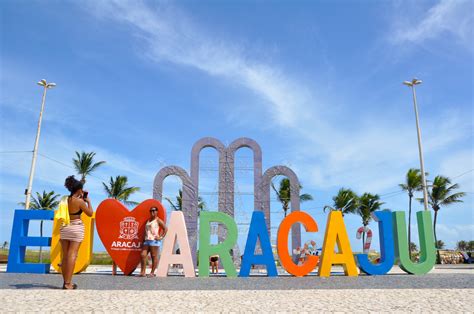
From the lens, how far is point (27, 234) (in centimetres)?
1074

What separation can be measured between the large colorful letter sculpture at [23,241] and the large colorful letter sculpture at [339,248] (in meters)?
7.82

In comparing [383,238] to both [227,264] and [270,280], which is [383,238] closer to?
[270,280]

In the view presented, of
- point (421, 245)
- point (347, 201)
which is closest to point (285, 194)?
point (347, 201)

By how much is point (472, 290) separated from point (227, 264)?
5622 millimetres

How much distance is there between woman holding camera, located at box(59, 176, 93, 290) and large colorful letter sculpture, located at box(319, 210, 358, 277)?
6.39m

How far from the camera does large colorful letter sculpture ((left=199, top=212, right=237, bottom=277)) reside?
9898 millimetres

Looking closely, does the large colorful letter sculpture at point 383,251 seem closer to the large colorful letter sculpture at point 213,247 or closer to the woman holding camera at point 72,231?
the large colorful letter sculpture at point 213,247

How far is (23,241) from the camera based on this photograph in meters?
10.4

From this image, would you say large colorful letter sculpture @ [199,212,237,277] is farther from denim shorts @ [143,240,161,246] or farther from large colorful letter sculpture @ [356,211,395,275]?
large colorful letter sculpture @ [356,211,395,275]

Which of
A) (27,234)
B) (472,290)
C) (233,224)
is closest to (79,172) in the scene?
(27,234)

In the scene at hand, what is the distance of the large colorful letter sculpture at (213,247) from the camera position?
990 centimetres

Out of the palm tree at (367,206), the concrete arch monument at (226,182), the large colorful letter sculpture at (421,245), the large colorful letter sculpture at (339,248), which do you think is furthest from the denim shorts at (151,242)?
the palm tree at (367,206)

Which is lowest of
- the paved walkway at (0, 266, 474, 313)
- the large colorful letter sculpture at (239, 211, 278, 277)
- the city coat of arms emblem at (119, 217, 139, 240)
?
the paved walkway at (0, 266, 474, 313)

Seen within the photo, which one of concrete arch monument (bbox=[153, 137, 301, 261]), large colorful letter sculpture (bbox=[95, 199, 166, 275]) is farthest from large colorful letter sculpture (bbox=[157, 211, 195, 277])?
concrete arch monument (bbox=[153, 137, 301, 261])
